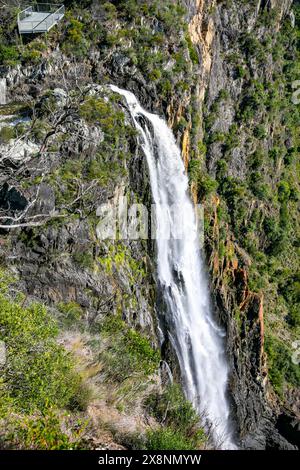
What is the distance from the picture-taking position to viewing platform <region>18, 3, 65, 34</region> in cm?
2297

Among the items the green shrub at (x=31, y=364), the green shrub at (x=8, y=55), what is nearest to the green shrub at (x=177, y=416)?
the green shrub at (x=31, y=364)

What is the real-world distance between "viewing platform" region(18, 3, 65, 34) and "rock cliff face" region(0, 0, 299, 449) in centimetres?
66

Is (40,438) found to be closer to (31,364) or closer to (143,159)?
(31,364)

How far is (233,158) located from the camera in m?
35.8

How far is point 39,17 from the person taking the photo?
23734 mm

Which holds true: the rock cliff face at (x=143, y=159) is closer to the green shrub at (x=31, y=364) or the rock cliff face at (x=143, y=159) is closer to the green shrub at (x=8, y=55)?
the green shrub at (x=8, y=55)

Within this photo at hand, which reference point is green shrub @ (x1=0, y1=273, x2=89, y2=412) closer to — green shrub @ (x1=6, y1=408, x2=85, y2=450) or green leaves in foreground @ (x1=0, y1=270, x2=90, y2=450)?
green leaves in foreground @ (x1=0, y1=270, x2=90, y2=450)

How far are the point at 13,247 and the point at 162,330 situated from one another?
729 centimetres

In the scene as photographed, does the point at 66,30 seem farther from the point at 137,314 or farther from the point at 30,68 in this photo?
the point at 137,314

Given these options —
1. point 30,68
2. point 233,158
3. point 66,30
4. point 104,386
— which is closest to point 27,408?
point 104,386

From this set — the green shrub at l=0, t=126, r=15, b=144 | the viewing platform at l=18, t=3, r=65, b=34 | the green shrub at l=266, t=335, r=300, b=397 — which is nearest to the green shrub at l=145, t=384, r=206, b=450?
the green shrub at l=0, t=126, r=15, b=144

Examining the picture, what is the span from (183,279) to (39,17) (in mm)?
14585

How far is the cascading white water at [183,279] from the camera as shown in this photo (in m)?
19.9

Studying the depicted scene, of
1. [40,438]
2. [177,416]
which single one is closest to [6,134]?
[177,416]
